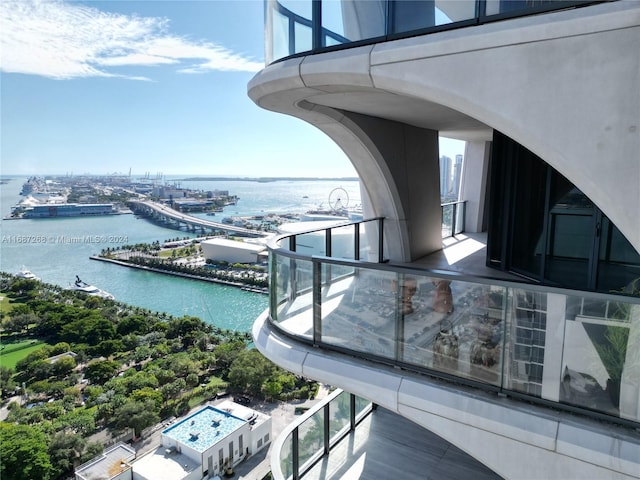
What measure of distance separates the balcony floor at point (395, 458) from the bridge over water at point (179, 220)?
11968cm

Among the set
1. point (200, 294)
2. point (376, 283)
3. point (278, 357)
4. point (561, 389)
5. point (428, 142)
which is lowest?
point (200, 294)

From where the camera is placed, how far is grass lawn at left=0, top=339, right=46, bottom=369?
44.7 m

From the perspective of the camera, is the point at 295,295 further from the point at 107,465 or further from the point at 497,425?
the point at 107,465

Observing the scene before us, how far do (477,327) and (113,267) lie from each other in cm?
10512

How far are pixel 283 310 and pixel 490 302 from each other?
291 centimetres

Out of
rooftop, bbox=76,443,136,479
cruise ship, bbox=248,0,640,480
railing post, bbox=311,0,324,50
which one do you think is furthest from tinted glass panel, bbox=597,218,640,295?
rooftop, bbox=76,443,136,479

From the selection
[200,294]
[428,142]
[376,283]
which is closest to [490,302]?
[376,283]

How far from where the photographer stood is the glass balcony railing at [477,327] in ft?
11.9

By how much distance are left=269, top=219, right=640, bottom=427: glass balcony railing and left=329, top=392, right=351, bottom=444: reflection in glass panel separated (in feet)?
10.7

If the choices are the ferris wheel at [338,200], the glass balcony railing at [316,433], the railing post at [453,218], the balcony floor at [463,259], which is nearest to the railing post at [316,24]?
the balcony floor at [463,259]

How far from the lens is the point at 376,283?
16.2 feet

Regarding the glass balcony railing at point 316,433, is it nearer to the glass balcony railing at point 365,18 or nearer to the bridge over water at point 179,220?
the glass balcony railing at point 365,18

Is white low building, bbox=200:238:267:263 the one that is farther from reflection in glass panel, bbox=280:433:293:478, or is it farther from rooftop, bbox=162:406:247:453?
reflection in glass panel, bbox=280:433:293:478

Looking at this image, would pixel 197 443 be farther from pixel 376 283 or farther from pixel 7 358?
pixel 7 358
